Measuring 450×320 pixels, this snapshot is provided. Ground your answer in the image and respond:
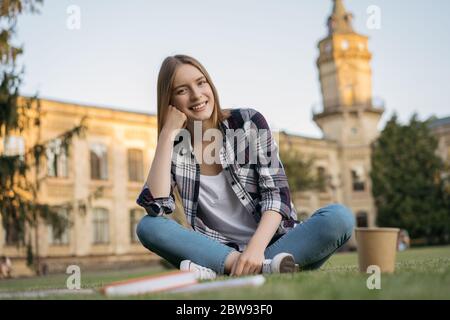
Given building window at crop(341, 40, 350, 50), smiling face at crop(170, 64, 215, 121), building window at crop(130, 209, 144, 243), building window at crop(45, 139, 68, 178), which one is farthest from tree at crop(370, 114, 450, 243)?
smiling face at crop(170, 64, 215, 121)

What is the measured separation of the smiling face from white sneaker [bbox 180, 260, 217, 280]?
87 centimetres

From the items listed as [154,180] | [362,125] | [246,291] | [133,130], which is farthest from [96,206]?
[246,291]

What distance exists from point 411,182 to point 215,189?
95.3 ft

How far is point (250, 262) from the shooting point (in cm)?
277

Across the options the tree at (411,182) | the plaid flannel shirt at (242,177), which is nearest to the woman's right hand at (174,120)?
the plaid flannel shirt at (242,177)

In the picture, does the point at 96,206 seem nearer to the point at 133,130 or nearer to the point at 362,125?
the point at 133,130

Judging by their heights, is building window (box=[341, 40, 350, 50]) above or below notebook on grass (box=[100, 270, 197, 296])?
above

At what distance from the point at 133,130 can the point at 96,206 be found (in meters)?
3.62

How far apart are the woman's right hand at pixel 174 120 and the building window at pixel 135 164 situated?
69.5ft

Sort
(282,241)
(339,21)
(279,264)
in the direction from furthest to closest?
(339,21) → (282,241) → (279,264)

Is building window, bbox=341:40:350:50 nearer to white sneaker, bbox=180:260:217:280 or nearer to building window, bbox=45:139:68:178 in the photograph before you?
building window, bbox=45:139:68:178

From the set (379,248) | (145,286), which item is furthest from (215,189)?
(145,286)

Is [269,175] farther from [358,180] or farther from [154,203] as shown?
[358,180]

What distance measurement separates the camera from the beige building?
21.4m
